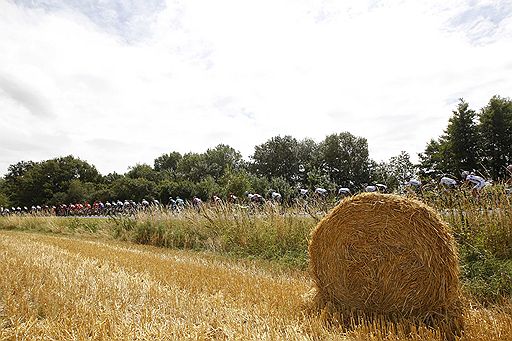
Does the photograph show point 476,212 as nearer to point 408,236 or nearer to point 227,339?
point 408,236

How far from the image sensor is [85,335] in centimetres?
285

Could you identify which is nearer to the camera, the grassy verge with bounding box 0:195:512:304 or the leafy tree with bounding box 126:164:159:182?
the grassy verge with bounding box 0:195:512:304

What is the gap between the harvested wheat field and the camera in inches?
116

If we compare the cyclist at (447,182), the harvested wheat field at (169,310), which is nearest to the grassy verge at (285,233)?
the cyclist at (447,182)

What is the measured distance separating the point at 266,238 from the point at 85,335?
616 centimetres

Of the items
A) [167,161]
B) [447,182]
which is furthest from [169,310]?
[167,161]

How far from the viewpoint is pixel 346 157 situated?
5481 cm

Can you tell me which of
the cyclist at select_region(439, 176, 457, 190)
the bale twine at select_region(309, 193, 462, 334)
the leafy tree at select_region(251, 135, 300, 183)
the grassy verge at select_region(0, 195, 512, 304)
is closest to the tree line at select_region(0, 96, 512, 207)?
the leafy tree at select_region(251, 135, 300, 183)

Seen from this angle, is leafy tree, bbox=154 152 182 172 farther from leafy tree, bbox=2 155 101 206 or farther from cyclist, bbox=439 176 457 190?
cyclist, bbox=439 176 457 190

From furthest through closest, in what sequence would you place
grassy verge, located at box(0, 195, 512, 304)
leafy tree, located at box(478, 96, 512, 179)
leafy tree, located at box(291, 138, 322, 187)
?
1. leafy tree, located at box(291, 138, 322, 187)
2. leafy tree, located at box(478, 96, 512, 179)
3. grassy verge, located at box(0, 195, 512, 304)

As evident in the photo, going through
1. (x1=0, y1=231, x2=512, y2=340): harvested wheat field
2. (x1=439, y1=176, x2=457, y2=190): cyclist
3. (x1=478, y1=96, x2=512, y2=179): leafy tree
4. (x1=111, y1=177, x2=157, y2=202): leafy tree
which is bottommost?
(x1=0, y1=231, x2=512, y2=340): harvested wheat field

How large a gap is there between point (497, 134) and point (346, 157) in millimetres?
23839

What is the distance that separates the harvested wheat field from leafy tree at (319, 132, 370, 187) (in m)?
49.3

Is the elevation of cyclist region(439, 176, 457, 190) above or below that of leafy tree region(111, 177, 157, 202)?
below
